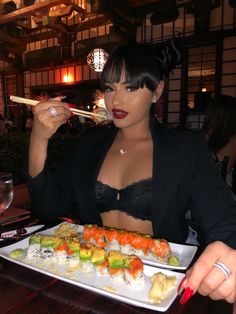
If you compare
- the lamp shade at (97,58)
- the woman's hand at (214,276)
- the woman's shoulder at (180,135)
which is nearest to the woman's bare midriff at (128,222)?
the woman's shoulder at (180,135)

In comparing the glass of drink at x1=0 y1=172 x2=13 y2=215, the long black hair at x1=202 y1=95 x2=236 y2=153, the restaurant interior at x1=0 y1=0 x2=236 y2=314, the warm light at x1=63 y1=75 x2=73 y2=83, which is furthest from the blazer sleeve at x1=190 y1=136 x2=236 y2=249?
the warm light at x1=63 y1=75 x2=73 y2=83

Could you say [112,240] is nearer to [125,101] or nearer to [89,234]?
[89,234]

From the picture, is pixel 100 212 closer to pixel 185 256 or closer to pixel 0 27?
pixel 185 256

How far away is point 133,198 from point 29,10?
19.1 ft

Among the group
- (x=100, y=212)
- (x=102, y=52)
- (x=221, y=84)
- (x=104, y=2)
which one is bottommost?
(x=100, y=212)

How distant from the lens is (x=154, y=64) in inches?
66.9

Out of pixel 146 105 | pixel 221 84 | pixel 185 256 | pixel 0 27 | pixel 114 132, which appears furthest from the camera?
pixel 0 27

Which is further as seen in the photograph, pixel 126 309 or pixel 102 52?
pixel 102 52

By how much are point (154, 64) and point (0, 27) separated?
23.1ft

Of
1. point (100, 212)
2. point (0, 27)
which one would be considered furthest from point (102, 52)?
point (100, 212)

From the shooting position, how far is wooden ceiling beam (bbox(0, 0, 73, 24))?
18.4 ft

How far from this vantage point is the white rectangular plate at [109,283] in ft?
2.88

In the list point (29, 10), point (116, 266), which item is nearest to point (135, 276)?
point (116, 266)

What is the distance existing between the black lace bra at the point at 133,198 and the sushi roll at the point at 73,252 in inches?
21.9
